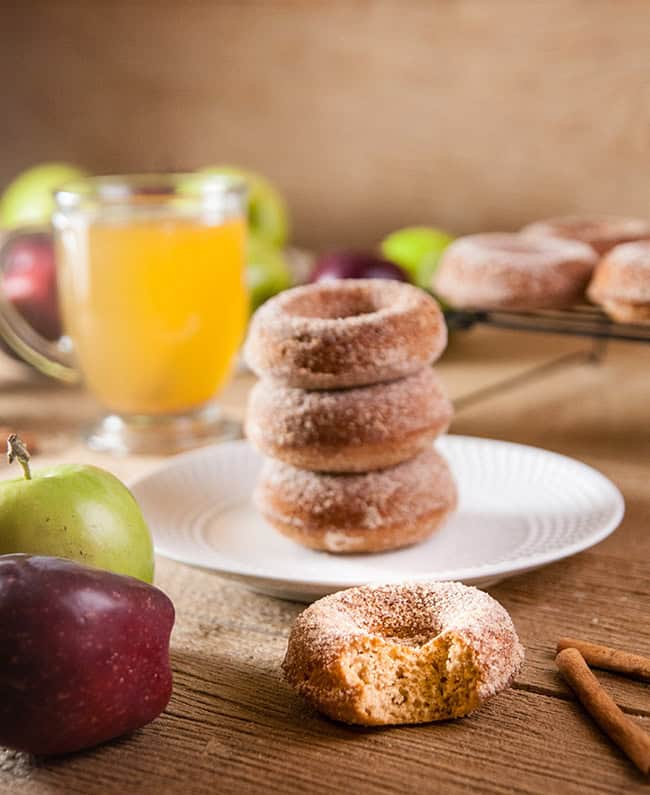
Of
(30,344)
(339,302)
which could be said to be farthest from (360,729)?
(30,344)

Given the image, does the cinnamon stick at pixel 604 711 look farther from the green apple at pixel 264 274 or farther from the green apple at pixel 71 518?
the green apple at pixel 264 274

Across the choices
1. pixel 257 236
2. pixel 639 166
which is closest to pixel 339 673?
pixel 257 236

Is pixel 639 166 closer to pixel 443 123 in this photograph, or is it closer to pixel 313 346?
pixel 443 123

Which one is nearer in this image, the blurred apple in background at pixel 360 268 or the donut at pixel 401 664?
the donut at pixel 401 664

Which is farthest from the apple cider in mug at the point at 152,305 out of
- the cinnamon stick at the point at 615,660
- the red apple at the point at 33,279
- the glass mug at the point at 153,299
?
the cinnamon stick at the point at 615,660

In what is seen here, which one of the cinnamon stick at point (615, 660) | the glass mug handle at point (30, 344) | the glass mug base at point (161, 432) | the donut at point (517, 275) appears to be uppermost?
the donut at point (517, 275)
